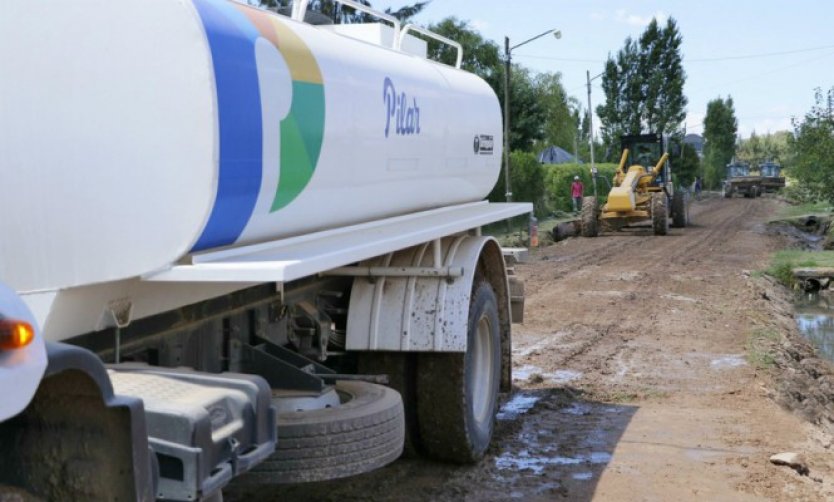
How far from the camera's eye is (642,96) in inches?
2660

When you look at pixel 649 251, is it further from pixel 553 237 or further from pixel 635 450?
pixel 635 450

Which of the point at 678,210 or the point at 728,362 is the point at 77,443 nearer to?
the point at 728,362

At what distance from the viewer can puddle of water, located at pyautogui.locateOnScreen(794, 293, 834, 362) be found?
1589 centimetres

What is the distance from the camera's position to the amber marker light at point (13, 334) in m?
2.42

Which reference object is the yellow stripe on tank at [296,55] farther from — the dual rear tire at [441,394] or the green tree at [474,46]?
the green tree at [474,46]

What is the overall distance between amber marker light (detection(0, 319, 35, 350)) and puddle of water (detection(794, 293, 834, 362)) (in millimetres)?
13912

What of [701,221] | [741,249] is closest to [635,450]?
[741,249]

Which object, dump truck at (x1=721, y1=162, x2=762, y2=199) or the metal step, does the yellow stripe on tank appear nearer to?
the metal step

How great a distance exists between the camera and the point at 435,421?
6.73 m

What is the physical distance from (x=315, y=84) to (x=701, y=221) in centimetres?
3577

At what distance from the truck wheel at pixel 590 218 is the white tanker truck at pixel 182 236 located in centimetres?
2418

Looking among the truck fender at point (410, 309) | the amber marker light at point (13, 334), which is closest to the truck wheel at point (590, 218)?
the truck fender at point (410, 309)

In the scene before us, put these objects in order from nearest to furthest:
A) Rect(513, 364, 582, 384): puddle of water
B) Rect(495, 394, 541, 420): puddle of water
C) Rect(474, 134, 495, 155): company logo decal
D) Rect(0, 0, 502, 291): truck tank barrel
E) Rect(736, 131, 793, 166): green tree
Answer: Rect(0, 0, 502, 291): truck tank barrel → Rect(474, 134, 495, 155): company logo decal → Rect(495, 394, 541, 420): puddle of water → Rect(513, 364, 582, 384): puddle of water → Rect(736, 131, 793, 166): green tree

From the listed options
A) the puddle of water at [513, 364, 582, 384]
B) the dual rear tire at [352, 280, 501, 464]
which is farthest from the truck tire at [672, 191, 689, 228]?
the dual rear tire at [352, 280, 501, 464]
